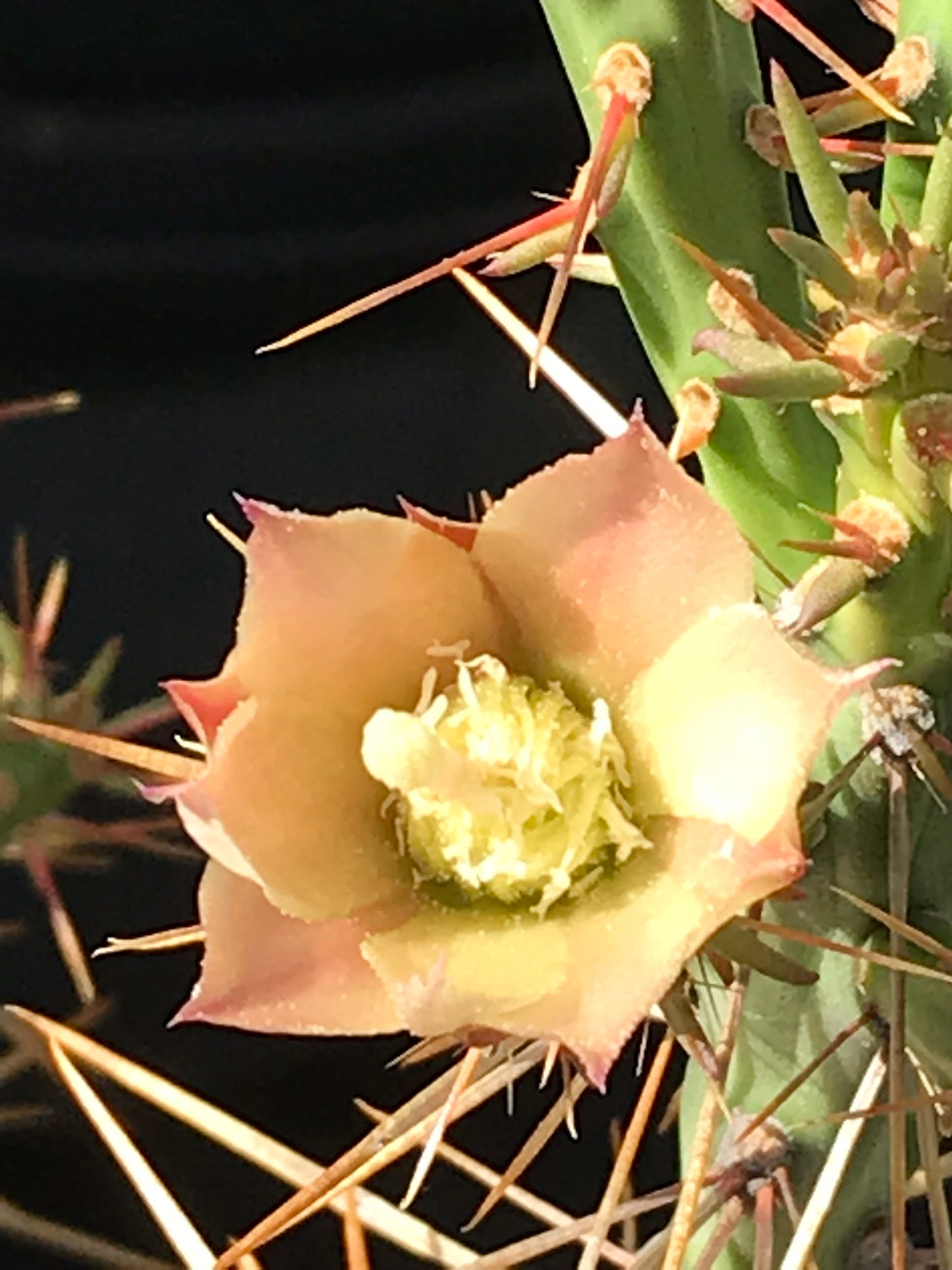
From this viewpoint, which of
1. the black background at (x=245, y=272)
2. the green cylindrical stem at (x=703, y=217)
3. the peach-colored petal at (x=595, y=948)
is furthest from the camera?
the black background at (x=245, y=272)

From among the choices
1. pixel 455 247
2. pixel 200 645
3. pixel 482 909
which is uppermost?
pixel 482 909

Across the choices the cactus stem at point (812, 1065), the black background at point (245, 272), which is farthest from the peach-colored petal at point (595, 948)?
the black background at point (245, 272)

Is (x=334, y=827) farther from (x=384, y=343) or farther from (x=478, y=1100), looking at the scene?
(x=384, y=343)

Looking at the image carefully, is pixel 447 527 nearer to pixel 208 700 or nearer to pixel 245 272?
pixel 208 700

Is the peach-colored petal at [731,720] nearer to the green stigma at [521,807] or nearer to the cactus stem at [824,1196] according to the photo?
the green stigma at [521,807]

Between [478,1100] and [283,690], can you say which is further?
[478,1100]

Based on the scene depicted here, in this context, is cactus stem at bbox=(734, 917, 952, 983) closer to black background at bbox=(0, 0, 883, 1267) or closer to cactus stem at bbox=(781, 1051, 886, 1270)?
cactus stem at bbox=(781, 1051, 886, 1270)

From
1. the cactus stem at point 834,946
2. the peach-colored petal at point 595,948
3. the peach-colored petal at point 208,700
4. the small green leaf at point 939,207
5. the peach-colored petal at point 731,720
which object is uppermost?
the small green leaf at point 939,207

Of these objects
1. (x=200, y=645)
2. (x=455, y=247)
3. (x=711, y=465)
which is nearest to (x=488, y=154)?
(x=455, y=247)
